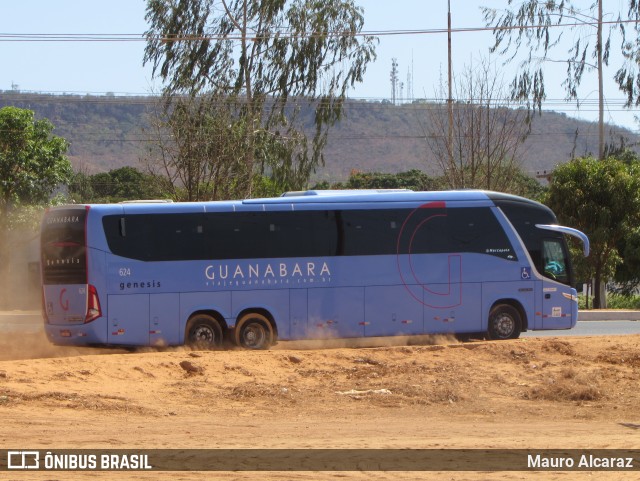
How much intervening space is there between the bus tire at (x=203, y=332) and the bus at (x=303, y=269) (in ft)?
0.08

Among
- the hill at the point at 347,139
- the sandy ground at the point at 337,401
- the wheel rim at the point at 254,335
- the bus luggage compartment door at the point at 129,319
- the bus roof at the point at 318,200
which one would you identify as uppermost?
the hill at the point at 347,139

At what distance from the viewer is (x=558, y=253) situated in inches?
856

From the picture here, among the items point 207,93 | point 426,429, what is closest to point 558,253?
point 426,429

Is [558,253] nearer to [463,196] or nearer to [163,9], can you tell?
[463,196]

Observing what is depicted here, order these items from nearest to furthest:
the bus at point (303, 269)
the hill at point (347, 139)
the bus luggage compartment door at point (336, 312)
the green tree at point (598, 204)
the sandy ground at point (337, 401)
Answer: the sandy ground at point (337, 401), the bus at point (303, 269), the bus luggage compartment door at point (336, 312), the green tree at point (598, 204), the hill at point (347, 139)

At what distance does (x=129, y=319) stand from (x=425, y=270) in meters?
6.27

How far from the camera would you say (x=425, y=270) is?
2072cm

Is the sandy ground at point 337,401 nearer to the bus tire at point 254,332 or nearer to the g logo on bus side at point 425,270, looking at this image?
the bus tire at point 254,332

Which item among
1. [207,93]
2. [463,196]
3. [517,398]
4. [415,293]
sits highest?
[207,93]

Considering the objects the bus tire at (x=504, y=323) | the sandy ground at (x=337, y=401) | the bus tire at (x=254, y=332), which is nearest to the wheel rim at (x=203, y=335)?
the bus tire at (x=254, y=332)

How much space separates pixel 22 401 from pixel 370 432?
191 inches

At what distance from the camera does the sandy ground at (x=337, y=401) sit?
11.0m

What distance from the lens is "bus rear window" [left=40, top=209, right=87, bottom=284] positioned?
1898cm

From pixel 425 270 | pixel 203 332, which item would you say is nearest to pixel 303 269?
pixel 203 332
